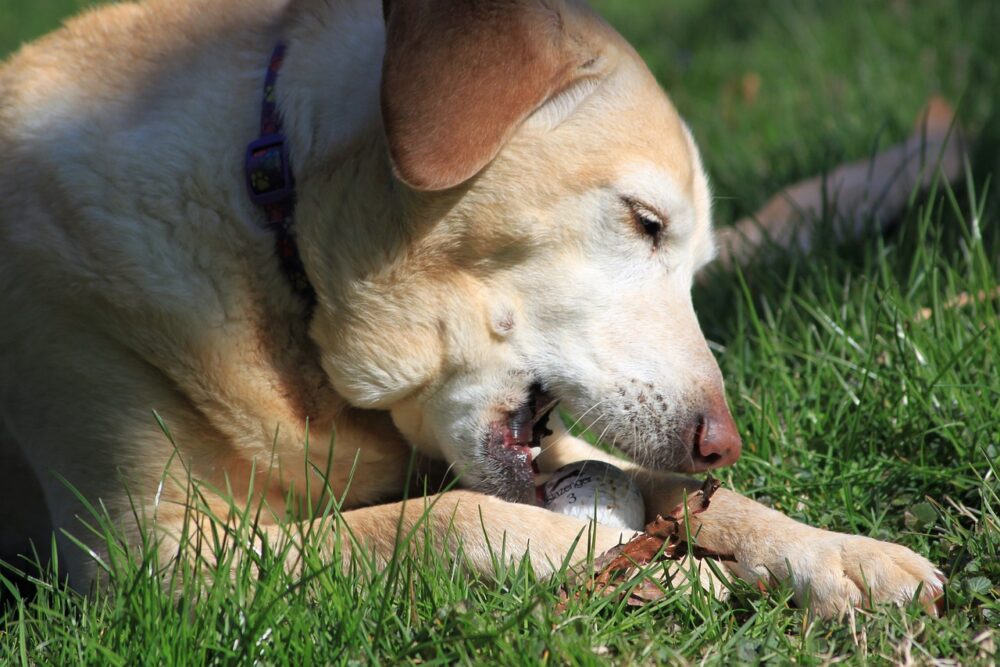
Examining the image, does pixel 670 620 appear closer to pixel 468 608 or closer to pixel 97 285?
pixel 468 608

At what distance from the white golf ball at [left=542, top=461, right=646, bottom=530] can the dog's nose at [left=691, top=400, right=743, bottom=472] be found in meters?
0.18

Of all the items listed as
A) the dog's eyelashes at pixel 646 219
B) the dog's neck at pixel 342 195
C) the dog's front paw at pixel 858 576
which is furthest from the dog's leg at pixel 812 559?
the dog's neck at pixel 342 195

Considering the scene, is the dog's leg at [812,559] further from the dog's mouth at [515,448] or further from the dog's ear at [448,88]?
the dog's ear at [448,88]

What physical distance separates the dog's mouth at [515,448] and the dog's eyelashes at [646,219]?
42 centimetres

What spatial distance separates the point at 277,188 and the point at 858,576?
1.45 metres

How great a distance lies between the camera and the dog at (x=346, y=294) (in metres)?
2.52

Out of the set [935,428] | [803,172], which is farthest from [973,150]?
[935,428]

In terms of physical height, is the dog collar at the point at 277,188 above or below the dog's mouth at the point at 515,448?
above

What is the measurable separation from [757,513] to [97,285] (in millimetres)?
1506

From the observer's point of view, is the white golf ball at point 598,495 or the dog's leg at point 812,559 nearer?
the dog's leg at point 812,559

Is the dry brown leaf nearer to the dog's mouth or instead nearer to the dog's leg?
the dog's leg

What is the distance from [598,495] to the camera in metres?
2.60

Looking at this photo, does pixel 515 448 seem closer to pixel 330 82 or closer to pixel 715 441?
pixel 715 441

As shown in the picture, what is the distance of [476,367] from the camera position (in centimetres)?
258
